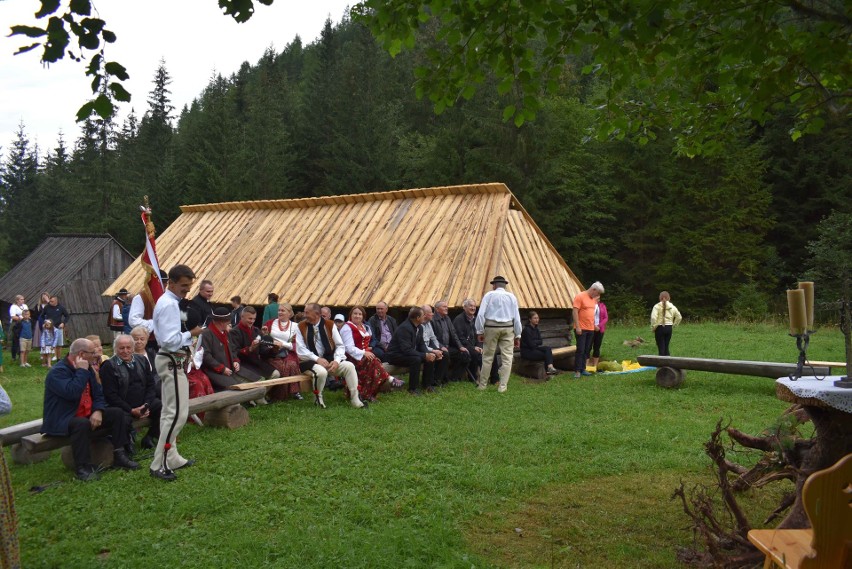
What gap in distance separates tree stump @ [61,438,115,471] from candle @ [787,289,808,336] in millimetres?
5854

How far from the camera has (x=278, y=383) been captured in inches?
341

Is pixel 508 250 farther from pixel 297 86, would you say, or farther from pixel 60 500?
pixel 297 86

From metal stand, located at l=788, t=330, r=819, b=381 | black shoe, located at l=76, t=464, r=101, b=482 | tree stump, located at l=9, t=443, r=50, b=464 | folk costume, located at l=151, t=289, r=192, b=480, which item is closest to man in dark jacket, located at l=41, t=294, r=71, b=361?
tree stump, located at l=9, t=443, r=50, b=464

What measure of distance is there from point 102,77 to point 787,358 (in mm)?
12951

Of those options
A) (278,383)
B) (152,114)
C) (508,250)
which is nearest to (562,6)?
(278,383)

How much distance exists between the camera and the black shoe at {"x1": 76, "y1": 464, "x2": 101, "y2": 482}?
19.5ft

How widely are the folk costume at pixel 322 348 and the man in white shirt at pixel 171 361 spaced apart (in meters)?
3.12

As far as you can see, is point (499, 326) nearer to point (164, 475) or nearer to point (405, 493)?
point (405, 493)

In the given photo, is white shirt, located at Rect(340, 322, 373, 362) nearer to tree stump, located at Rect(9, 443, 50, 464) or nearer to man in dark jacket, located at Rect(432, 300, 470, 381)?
man in dark jacket, located at Rect(432, 300, 470, 381)

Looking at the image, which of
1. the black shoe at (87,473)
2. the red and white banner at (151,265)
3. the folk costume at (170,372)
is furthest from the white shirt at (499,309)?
the black shoe at (87,473)

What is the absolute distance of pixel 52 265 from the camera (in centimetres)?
2494

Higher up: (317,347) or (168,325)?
(168,325)

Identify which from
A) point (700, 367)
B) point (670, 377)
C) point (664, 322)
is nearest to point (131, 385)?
point (670, 377)

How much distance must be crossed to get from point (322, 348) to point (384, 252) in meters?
4.55
